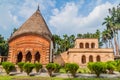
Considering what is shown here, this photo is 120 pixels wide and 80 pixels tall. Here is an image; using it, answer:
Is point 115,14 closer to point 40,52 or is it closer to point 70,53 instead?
point 70,53

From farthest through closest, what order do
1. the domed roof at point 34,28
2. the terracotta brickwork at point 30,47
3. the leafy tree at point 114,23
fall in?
the leafy tree at point 114,23 < the domed roof at point 34,28 < the terracotta brickwork at point 30,47

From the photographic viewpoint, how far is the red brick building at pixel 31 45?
23.8 m

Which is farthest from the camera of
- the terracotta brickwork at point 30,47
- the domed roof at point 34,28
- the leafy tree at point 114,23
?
the leafy tree at point 114,23

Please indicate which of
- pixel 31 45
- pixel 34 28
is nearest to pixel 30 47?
pixel 31 45

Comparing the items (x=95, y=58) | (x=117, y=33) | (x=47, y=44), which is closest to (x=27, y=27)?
(x=47, y=44)

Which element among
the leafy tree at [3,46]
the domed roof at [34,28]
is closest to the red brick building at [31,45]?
the domed roof at [34,28]

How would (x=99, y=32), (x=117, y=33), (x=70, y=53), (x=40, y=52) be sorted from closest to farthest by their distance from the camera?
(x=40, y=52) → (x=70, y=53) → (x=117, y=33) → (x=99, y=32)

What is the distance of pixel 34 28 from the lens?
25.0m

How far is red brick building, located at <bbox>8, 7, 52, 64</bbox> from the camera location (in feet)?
78.2

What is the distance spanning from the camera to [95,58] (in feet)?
121

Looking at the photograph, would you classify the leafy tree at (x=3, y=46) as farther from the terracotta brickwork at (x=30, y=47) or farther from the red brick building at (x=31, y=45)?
the terracotta brickwork at (x=30, y=47)

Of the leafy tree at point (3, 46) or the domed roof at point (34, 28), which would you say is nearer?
the domed roof at point (34, 28)

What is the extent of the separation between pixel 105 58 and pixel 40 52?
18.2m

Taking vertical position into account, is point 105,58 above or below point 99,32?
below
